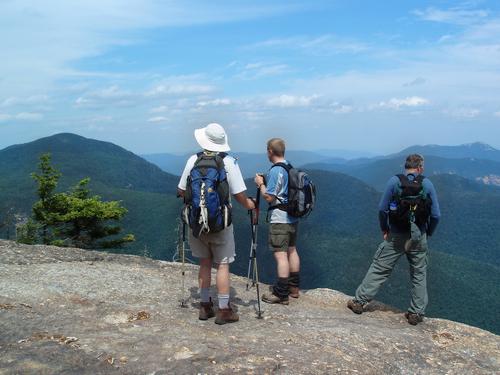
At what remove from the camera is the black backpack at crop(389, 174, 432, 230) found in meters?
7.44

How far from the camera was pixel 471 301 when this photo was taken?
12550 cm

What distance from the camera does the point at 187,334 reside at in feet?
20.9

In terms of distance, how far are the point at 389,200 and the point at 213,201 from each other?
3.19 m

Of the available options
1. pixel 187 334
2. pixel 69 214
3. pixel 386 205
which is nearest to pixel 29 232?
pixel 69 214

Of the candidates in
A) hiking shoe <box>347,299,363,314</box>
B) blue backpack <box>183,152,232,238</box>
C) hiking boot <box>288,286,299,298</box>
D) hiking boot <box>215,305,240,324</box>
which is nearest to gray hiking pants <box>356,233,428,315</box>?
hiking shoe <box>347,299,363,314</box>

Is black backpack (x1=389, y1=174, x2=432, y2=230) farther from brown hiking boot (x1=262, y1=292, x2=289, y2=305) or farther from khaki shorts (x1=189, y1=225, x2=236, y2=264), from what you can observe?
khaki shorts (x1=189, y1=225, x2=236, y2=264)

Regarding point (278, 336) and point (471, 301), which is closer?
point (278, 336)

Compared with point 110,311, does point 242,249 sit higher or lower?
lower

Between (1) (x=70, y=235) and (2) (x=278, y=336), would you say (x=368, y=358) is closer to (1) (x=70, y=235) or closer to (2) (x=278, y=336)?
(2) (x=278, y=336)

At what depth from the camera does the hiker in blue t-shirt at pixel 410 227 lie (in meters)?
7.50

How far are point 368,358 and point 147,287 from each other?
4.53 metres

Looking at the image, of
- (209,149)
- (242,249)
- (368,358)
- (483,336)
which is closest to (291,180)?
(209,149)

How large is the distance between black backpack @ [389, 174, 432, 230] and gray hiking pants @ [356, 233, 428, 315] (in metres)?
0.37

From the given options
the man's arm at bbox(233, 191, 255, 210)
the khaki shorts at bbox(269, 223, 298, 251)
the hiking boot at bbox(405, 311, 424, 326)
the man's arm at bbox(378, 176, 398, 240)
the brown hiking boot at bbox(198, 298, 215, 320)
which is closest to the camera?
the man's arm at bbox(233, 191, 255, 210)
